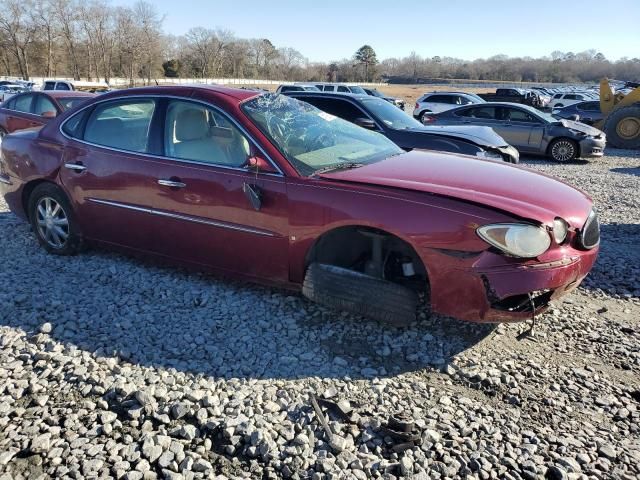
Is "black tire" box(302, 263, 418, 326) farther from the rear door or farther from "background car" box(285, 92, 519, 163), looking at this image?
"background car" box(285, 92, 519, 163)

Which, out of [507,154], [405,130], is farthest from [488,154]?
[405,130]

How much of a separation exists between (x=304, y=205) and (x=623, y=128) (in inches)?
637

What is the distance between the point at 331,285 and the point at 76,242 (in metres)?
2.74

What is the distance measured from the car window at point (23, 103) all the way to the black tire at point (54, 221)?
7331 mm

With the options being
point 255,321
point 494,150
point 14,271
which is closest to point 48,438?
point 255,321

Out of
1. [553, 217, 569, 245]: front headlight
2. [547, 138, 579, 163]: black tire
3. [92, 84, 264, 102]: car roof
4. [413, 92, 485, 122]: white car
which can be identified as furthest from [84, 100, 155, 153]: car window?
[413, 92, 485, 122]: white car

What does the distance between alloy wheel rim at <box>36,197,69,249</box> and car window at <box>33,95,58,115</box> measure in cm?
661

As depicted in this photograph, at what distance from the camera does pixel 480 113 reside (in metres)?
13.7

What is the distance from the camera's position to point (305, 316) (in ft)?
12.2

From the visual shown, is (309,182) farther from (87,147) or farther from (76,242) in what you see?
(76,242)

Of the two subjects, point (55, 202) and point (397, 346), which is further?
point (55, 202)

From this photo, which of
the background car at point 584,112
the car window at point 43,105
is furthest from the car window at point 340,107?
the background car at point 584,112

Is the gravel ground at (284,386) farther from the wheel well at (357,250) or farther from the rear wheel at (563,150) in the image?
the rear wheel at (563,150)

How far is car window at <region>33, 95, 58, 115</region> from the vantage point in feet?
34.2
